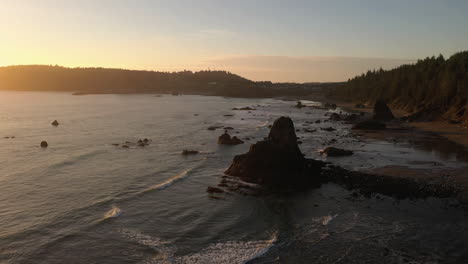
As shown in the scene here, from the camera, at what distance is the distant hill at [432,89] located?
7488 cm

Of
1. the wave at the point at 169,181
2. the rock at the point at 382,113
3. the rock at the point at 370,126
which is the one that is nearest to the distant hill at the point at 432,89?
the rock at the point at 382,113

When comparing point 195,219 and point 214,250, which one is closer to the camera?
point 214,250

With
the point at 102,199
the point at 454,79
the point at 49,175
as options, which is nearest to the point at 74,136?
the point at 49,175

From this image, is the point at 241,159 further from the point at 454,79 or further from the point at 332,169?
the point at 454,79

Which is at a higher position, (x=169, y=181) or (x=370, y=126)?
(x=370, y=126)

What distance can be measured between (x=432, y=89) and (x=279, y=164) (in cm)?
7018

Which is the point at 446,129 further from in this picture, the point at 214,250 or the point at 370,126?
the point at 214,250

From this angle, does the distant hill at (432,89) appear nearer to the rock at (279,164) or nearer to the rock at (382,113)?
the rock at (382,113)

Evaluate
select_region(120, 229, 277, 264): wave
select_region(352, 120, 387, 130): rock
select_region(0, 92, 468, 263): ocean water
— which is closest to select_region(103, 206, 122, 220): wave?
select_region(0, 92, 468, 263): ocean water

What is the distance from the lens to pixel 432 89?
89.9 m

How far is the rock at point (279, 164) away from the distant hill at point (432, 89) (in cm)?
4727

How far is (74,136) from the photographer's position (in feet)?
218

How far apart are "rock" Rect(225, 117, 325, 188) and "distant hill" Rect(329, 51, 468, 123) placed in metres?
47.3

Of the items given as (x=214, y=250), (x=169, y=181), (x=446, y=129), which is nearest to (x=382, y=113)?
(x=446, y=129)
